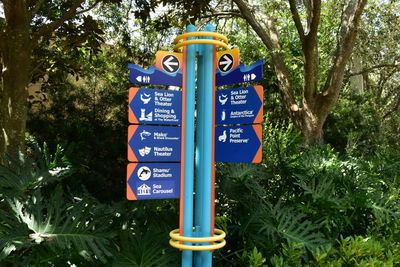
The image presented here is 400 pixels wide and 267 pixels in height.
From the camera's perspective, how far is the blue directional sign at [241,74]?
2766mm

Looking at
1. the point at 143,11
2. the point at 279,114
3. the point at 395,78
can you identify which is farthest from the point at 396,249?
the point at 395,78

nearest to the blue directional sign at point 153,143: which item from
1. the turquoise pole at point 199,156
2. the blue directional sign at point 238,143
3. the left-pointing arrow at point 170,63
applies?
the turquoise pole at point 199,156

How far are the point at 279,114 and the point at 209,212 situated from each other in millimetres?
9133

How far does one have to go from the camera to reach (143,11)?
265 inches

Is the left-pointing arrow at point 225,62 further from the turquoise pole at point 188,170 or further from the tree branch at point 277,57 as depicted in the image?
the tree branch at point 277,57

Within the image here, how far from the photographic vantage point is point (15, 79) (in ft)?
16.5

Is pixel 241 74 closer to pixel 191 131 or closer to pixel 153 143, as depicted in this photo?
pixel 191 131

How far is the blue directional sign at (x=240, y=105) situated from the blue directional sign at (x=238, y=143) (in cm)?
5

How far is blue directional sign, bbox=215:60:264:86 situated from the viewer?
2.77m

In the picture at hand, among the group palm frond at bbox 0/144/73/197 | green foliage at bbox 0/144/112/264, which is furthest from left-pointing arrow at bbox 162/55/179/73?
palm frond at bbox 0/144/73/197

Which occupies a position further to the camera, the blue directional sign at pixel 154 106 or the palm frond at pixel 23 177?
the palm frond at pixel 23 177

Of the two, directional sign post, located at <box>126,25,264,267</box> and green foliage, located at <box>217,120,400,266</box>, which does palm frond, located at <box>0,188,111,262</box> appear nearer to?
directional sign post, located at <box>126,25,264,267</box>

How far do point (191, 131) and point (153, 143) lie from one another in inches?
10.4

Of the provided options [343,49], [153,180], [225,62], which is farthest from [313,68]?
[153,180]
